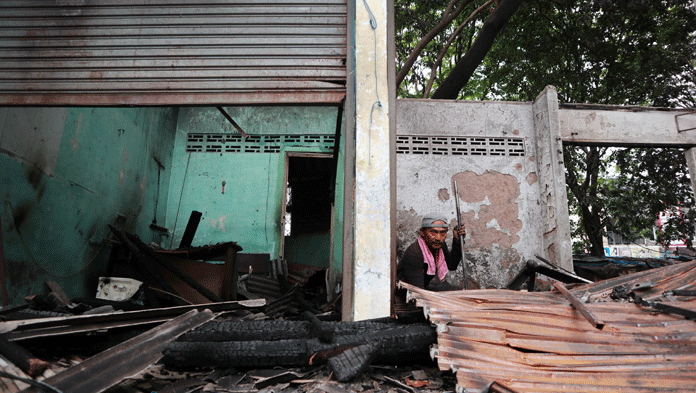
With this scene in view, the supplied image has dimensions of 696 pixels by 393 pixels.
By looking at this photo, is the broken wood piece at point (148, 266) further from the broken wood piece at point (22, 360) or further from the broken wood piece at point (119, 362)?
the broken wood piece at point (22, 360)

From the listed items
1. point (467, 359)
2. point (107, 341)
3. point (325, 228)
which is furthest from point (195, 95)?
point (325, 228)

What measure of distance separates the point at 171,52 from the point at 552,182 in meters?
5.67

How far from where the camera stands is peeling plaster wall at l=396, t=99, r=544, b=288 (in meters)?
6.26

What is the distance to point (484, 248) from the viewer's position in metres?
6.25

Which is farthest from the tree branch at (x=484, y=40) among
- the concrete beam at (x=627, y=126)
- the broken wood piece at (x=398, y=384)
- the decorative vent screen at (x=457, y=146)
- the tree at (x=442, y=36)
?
the broken wood piece at (x=398, y=384)

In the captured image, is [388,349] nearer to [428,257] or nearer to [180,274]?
[428,257]

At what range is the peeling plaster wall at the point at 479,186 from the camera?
20.5 ft

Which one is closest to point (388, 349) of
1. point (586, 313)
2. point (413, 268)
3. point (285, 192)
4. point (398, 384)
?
point (398, 384)

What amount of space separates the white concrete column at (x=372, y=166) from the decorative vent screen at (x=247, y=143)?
567 cm

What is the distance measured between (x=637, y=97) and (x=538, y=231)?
666 cm

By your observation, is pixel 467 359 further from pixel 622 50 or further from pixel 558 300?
pixel 622 50

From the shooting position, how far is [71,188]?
5.83 metres

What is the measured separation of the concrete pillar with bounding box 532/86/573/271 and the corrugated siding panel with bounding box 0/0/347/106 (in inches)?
174

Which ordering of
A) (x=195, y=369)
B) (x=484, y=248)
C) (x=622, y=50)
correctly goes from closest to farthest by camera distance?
(x=195, y=369) → (x=484, y=248) → (x=622, y=50)
